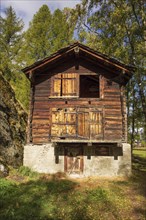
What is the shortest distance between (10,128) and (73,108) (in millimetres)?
4877

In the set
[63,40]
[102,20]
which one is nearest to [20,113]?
[102,20]

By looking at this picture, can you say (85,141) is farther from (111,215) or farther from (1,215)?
(1,215)

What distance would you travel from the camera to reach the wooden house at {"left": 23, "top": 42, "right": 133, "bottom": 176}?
14.4 m

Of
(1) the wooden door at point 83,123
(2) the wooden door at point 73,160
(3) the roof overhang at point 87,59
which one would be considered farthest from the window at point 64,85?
(2) the wooden door at point 73,160

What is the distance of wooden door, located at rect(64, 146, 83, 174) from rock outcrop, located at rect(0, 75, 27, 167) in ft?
11.0

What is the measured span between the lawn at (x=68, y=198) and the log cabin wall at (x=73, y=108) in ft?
8.94

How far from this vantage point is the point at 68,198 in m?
10.3

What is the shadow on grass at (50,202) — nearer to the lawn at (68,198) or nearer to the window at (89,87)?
the lawn at (68,198)

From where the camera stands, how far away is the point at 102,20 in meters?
22.1

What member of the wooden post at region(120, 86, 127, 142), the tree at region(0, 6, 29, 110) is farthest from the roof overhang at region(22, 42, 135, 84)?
the tree at region(0, 6, 29, 110)

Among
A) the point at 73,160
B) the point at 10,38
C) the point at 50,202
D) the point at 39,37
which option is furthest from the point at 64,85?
the point at 10,38

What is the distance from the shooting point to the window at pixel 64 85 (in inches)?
597

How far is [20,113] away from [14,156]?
459 centimetres

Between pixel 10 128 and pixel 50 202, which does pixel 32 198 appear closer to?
pixel 50 202
